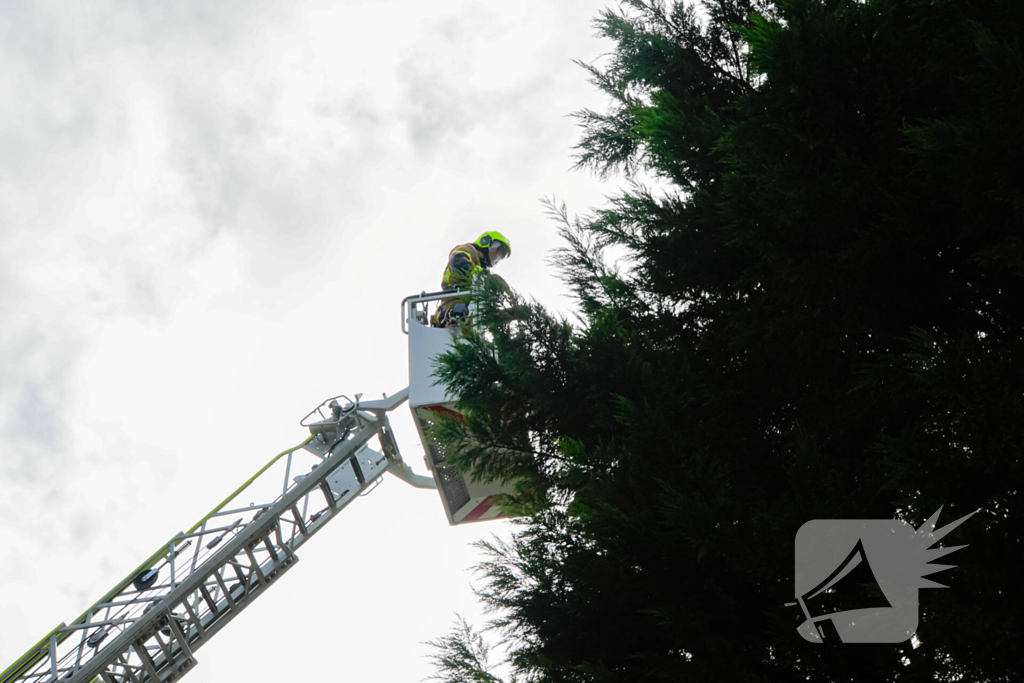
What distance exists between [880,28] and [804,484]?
5.50 ft

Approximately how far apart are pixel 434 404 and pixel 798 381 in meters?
6.71

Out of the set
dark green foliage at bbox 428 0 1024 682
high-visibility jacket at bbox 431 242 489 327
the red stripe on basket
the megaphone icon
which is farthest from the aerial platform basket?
the megaphone icon

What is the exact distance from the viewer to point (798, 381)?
148 inches

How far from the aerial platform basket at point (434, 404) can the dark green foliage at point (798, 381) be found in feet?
18.9

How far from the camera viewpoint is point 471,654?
365 cm

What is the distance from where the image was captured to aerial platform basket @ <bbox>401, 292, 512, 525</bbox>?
33.1ft

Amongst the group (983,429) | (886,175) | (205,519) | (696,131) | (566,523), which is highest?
(205,519)

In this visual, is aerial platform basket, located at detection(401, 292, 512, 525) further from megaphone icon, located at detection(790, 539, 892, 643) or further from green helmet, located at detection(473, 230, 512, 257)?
megaphone icon, located at detection(790, 539, 892, 643)

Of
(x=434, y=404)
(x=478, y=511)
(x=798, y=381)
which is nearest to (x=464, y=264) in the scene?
(x=434, y=404)

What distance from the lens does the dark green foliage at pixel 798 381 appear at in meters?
2.58

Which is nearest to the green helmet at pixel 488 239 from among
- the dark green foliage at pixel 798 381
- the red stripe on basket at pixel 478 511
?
the red stripe on basket at pixel 478 511

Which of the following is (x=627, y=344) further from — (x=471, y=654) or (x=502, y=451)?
(x=471, y=654)

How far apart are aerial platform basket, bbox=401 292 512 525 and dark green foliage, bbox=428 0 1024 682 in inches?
226

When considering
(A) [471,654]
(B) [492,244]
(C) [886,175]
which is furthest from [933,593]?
(B) [492,244]
